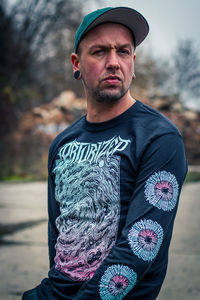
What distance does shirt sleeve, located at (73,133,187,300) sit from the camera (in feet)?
4.97

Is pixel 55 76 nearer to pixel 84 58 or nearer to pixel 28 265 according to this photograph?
pixel 28 265

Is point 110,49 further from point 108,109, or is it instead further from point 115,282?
point 115,282

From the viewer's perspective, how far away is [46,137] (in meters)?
15.2

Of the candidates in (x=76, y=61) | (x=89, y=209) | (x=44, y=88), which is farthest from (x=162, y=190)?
(x=44, y=88)

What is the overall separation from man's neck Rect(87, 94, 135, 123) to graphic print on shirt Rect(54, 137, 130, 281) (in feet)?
0.49

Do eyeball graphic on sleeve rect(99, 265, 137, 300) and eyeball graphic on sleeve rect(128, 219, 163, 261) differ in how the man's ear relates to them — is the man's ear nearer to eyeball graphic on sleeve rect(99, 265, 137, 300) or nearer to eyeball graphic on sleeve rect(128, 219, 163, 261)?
eyeball graphic on sleeve rect(128, 219, 163, 261)

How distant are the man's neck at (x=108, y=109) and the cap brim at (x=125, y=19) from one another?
0.33 metres

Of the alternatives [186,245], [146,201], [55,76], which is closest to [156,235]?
[146,201]

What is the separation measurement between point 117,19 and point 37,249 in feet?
11.7

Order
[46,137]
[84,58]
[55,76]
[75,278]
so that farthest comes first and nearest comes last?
[55,76], [46,137], [84,58], [75,278]

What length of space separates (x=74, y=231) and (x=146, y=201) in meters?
0.39

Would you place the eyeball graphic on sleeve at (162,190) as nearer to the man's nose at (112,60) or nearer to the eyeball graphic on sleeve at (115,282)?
the eyeball graphic on sleeve at (115,282)

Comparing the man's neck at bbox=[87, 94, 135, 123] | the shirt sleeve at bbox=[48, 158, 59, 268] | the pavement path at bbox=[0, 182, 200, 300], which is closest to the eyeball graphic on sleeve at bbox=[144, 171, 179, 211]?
the man's neck at bbox=[87, 94, 135, 123]

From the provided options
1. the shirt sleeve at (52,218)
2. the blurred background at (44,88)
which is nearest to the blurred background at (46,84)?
the blurred background at (44,88)
